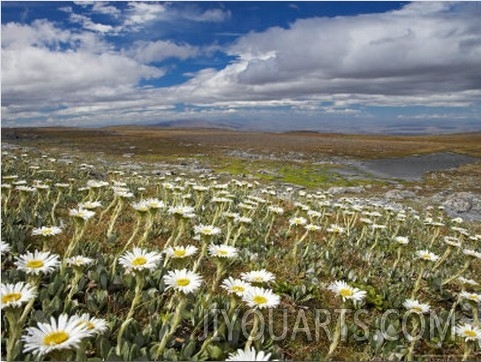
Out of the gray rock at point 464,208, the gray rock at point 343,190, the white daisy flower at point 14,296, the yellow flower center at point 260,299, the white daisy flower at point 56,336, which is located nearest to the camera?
the white daisy flower at point 56,336

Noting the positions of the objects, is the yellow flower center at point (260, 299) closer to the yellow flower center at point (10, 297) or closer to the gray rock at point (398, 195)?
the yellow flower center at point (10, 297)

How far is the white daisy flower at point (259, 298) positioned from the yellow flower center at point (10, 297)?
2.00 metres

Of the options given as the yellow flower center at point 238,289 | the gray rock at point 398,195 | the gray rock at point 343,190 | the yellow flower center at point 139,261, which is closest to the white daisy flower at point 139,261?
the yellow flower center at point 139,261

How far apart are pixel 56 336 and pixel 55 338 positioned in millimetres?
26

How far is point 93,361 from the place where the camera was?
147 inches

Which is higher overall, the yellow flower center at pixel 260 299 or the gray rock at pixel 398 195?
the yellow flower center at pixel 260 299

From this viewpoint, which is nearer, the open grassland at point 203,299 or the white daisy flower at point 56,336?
the white daisy flower at point 56,336

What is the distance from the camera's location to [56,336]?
10.4 feet

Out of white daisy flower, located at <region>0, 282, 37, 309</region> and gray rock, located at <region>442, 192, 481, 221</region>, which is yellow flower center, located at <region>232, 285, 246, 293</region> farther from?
gray rock, located at <region>442, 192, 481, 221</region>

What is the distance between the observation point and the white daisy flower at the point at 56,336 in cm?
296

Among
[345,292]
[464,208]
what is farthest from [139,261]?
[464,208]

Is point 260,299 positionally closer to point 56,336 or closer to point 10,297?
point 56,336

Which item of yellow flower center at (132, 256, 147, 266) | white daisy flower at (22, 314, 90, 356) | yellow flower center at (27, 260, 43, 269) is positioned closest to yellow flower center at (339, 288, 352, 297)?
yellow flower center at (132, 256, 147, 266)

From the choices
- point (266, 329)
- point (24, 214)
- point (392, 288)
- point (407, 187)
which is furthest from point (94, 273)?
point (407, 187)
